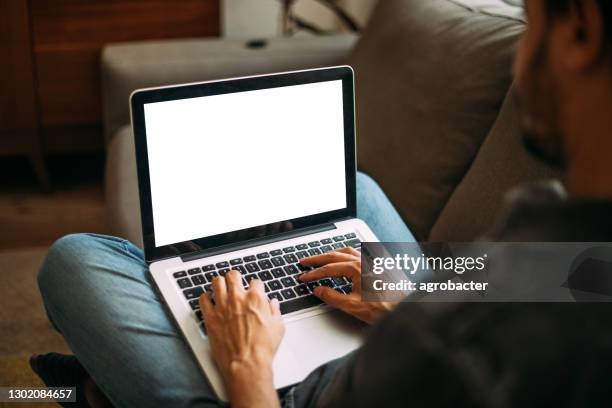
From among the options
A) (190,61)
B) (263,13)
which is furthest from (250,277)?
(263,13)

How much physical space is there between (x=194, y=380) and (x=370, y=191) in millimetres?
576

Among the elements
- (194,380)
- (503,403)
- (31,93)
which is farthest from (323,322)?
(31,93)

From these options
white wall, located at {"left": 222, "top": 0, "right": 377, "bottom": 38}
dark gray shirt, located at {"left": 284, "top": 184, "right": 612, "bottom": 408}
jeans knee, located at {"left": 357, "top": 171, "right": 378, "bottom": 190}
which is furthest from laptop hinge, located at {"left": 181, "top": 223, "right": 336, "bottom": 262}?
white wall, located at {"left": 222, "top": 0, "right": 377, "bottom": 38}

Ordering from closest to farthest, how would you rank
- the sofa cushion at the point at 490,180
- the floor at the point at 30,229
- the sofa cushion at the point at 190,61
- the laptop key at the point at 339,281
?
the laptop key at the point at 339,281
the sofa cushion at the point at 490,180
the floor at the point at 30,229
the sofa cushion at the point at 190,61

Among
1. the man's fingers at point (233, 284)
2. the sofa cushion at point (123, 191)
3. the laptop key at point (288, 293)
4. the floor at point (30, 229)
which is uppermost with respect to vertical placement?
the man's fingers at point (233, 284)

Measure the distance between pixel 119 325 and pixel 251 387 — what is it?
0.81 ft

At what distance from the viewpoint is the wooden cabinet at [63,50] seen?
2.16 m

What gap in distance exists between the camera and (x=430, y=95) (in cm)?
149

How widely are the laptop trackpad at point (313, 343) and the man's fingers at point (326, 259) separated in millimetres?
78

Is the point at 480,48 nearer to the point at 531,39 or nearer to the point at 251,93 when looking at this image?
the point at 251,93

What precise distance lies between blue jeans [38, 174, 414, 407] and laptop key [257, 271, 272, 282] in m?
Result: 0.15

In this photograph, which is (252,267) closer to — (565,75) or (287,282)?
(287,282)

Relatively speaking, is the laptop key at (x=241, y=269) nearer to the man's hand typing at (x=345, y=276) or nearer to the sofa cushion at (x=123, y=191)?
the man's hand typing at (x=345, y=276)

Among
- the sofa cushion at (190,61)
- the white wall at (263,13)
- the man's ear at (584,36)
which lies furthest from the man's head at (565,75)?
the white wall at (263,13)
